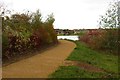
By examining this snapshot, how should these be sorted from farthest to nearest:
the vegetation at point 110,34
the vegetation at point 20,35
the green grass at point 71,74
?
the vegetation at point 110,34 < the vegetation at point 20,35 < the green grass at point 71,74

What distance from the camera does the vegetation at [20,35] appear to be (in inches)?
724

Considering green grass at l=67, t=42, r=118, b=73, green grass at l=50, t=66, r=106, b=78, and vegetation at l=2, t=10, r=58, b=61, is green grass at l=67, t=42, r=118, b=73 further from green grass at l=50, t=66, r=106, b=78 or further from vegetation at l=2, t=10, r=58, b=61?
vegetation at l=2, t=10, r=58, b=61

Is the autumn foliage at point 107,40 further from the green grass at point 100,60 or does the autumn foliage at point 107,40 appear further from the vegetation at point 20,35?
the green grass at point 100,60

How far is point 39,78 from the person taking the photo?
1218 centimetres

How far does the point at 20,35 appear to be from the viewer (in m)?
21.1

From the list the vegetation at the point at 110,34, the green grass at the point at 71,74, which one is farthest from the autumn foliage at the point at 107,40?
the green grass at the point at 71,74

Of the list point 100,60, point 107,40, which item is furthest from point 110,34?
point 100,60

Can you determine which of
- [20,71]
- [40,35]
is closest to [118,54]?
[40,35]

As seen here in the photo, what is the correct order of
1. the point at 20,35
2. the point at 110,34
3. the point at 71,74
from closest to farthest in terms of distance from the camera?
the point at 71,74 → the point at 20,35 → the point at 110,34

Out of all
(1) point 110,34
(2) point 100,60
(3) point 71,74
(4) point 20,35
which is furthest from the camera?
(1) point 110,34

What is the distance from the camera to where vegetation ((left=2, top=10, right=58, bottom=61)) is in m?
18.4

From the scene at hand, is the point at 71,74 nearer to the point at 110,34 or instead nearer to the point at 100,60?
the point at 100,60

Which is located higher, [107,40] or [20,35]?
[20,35]

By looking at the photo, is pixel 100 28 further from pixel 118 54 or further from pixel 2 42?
pixel 2 42
